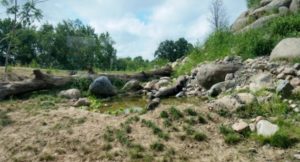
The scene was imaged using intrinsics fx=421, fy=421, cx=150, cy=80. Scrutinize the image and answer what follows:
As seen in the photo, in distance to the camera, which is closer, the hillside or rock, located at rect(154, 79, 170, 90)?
the hillside

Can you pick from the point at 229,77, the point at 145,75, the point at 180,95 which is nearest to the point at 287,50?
the point at 229,77

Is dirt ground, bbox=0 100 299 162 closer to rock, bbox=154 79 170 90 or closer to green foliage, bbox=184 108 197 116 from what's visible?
green foliage, bbox=184 108 197 116

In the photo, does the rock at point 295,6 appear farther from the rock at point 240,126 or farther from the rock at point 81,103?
the rock at point 240,126

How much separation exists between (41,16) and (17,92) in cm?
360

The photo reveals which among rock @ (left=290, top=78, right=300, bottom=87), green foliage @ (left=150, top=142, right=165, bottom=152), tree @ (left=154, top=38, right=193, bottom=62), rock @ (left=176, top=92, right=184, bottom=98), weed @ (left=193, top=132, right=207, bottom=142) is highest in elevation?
tree @ (left=154, top=38, right=193, bottom=62)

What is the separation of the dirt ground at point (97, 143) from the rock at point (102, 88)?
2768mm

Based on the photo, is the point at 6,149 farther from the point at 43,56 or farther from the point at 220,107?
the point at 43,56

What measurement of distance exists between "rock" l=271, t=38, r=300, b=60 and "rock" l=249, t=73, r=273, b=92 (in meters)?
0.82

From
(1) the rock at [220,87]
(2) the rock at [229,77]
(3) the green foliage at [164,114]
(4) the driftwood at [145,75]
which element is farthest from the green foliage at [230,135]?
(4) the driftwood at [145,75]

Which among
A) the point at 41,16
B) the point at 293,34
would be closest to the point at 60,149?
the point at 293,34

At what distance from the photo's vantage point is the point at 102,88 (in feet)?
33.1

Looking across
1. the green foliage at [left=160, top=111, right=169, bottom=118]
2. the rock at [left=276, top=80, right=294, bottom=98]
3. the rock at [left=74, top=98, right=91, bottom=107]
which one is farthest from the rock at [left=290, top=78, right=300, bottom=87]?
the rock at [left=74, top=98, right=91, bottom=107]

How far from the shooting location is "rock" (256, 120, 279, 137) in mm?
5648

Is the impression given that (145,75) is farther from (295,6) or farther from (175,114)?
(175,114)
